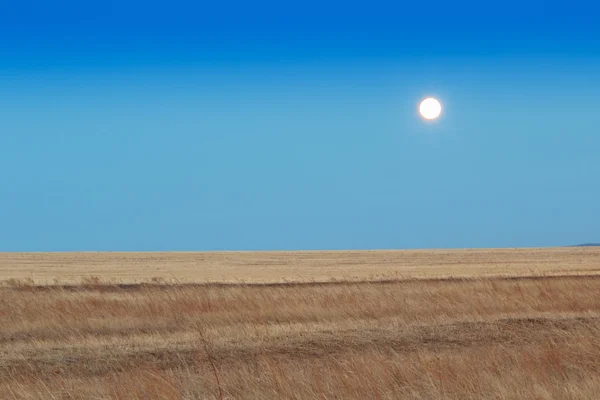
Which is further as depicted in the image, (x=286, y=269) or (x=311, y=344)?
(x=286, y=269)

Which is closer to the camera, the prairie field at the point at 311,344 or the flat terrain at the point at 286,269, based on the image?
the prairie field at the point at 311,344

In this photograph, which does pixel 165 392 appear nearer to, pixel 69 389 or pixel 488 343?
pixel 69 389

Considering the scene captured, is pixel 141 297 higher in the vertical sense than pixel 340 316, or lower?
higher

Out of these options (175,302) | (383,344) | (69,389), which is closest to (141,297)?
(175,302)

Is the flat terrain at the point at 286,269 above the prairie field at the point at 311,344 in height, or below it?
above

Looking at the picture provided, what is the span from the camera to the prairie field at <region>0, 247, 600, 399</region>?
365 inches

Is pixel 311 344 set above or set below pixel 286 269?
below

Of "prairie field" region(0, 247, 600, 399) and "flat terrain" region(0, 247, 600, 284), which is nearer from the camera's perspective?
"prairie field" region(0, 247, 600, 399)

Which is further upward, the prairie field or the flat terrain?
the flat terrain

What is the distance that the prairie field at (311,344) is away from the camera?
9.27 metres

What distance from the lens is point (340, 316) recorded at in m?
18.5

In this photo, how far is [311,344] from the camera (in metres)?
14.1

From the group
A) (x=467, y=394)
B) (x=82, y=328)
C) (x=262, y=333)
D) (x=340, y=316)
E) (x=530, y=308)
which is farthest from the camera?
(x=530, y=308)

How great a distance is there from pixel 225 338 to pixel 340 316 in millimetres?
Result: 4443
